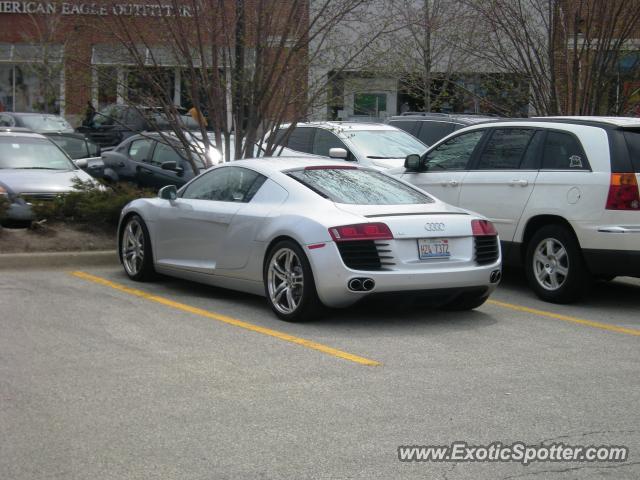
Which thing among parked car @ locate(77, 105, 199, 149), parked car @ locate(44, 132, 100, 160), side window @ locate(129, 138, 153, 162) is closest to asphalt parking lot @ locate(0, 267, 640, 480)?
parked car @ locate(77, 105, 199, 149)

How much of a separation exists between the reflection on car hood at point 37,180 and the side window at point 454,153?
16.0 feet

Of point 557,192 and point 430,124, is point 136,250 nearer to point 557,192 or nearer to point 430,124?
point 557,192

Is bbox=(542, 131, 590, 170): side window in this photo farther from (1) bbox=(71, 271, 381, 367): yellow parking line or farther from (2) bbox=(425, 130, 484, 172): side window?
(1) bbox=(71, 271, 381, 367): yellow parking line

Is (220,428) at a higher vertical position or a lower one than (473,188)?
lower

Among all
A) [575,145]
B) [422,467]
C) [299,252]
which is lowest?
[422,467]

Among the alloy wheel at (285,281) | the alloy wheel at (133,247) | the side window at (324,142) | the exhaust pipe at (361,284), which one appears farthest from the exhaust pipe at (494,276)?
the side window at (324,142)

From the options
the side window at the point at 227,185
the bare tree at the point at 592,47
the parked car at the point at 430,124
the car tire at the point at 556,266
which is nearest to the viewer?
the side window at the point at 227,185

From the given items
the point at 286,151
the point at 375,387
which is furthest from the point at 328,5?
the point at 375,387

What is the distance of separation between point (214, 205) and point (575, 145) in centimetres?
357

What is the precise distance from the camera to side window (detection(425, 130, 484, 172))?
1165 centimetres

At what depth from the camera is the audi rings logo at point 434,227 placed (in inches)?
346

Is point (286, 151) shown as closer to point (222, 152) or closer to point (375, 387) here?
point (222, 152)

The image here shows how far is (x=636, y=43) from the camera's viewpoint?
16578 mm

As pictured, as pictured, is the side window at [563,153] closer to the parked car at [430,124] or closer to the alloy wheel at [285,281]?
the alloy wheel at [285,281]
